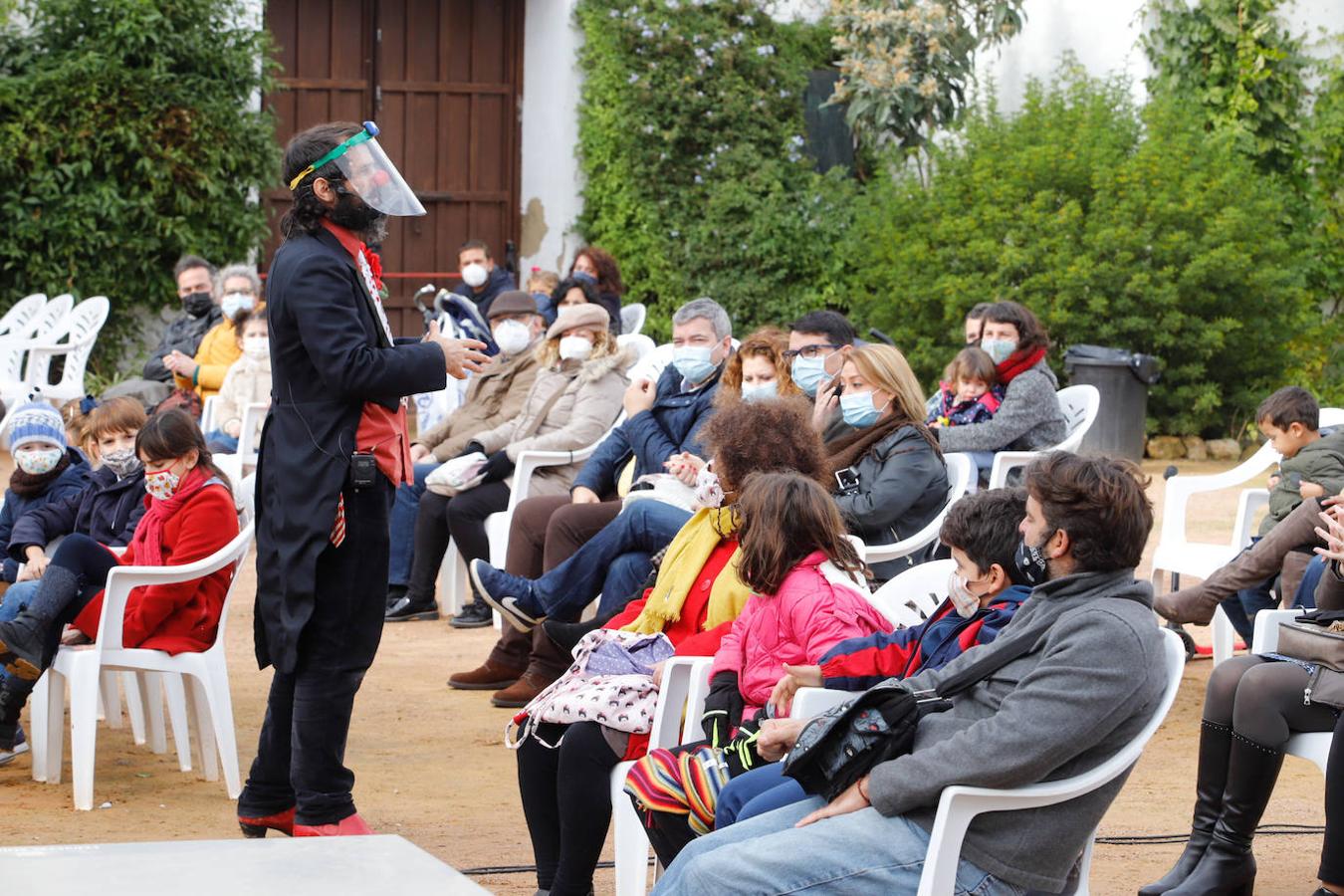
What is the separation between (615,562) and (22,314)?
7966 millimetres

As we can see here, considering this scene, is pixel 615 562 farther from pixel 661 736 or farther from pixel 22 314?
pixel 22 314

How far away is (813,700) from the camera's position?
347 cm

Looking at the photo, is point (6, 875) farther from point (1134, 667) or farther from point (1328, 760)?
point (1328, 760)

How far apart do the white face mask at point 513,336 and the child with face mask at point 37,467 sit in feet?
9.19

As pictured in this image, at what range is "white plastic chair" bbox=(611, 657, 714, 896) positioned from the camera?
370cm

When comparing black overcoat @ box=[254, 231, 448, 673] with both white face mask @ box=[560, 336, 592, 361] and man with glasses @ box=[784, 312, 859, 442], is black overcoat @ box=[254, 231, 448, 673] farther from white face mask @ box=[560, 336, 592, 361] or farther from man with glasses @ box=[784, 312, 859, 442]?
white face mask @ box=[560, 336, 592, 361]

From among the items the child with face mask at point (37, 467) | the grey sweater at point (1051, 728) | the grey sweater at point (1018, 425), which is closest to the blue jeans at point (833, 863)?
the grey sweater at point (1051, 728)

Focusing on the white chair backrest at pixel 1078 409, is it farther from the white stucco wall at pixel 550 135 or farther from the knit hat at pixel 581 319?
the white stucco wall at pixel 550 135

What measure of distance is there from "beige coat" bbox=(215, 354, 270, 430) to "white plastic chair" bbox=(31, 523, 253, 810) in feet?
12.8

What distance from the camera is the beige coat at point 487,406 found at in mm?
7680

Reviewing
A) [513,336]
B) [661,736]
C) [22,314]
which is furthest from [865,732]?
[22,314]

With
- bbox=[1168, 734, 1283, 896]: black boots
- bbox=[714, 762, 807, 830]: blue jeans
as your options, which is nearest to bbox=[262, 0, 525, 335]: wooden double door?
bbox=[1168, 734, 1283, 896]: black boots

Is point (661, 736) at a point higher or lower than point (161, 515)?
lower

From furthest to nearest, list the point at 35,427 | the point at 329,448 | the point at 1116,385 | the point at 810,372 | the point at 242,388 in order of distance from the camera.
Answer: the point at 1116,385
the point at 242,388
the point at 810,372
the point at 35,427
the point at 329,448
